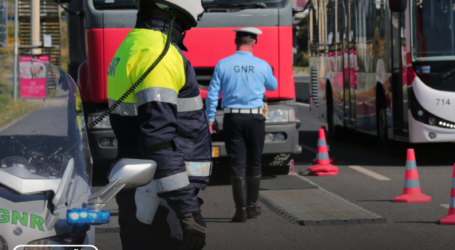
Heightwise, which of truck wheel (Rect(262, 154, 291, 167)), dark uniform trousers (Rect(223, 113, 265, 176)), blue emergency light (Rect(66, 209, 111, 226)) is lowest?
truck wheel (Rect(262, 154, 291, 167))

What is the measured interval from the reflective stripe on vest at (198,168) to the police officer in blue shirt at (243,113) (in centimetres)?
347

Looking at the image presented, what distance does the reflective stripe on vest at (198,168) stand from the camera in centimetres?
371

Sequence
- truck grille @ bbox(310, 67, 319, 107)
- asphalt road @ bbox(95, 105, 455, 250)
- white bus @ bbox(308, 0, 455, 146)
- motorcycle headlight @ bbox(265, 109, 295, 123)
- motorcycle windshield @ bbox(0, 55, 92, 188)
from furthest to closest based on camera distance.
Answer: truck grille @ bbox(310, 67, 319, 107)
white bus @ bbox(308, 0, 455, 146)
motorcycle headlight @ bbox(265, 109, 295, 123)
asphalt road @ bbox(95, 105, 455, 250)
motorcycle windshield @ bbox(0, 55, 92, 188)

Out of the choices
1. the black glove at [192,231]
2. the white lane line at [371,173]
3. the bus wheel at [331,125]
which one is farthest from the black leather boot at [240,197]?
the bus wheel at [331,125]

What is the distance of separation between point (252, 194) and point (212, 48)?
264cm

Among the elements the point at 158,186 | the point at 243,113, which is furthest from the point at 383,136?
the point at 158,186

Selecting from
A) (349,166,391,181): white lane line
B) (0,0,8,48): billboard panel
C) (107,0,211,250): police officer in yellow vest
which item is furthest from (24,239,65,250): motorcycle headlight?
(0,0,8,48): billboard panel

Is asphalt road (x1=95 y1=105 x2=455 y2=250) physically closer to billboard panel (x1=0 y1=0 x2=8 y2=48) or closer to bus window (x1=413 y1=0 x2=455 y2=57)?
bus window (x1=413 y1=0 x2=455 y2=57)

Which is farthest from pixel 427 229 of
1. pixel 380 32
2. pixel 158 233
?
pixel 380 32

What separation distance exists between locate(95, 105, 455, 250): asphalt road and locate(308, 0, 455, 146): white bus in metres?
0.81

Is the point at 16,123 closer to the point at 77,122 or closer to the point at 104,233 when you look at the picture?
the point at 77,122

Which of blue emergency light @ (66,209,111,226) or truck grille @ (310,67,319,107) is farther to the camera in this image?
truck grille @ (310,67,319,107)

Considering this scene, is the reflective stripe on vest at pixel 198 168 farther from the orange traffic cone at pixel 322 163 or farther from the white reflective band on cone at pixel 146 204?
Result: the orange traffic cone at pixel 322 163

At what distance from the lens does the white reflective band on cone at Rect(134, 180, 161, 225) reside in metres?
3.50
